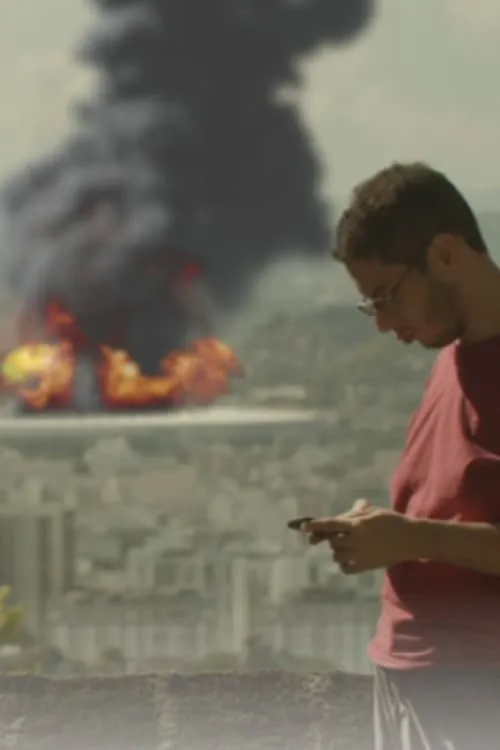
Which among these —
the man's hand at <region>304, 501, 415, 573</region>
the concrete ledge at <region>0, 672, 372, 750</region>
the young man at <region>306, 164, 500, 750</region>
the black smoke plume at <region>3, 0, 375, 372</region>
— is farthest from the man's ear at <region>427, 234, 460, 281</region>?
the concrete ledge at <region>0, 672, 372, 750</region>

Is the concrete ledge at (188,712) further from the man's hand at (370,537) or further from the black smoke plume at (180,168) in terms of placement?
the man's hand at (370,537)

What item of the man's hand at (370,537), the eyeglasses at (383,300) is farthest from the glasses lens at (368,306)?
the man's hand at (370,537)

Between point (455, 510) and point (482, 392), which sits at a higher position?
point (482, 392)

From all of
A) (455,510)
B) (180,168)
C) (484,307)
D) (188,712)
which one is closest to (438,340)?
(484,307)

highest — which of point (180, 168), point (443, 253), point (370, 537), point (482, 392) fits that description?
point (180, 168)

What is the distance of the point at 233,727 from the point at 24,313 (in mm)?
621

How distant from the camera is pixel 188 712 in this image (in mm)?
1599

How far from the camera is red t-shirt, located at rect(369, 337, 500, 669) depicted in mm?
1076

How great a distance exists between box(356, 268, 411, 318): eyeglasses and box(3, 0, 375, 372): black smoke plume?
1.53ft

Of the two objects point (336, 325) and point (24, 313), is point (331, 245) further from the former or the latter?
point (24, 313)

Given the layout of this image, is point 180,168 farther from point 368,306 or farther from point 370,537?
point 370,537

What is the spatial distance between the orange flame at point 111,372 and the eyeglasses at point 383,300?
490mm

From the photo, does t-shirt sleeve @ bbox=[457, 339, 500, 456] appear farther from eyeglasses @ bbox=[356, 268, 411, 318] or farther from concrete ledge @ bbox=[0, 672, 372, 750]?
concrete ledge @ bbox=[0, 672, 372, 750]

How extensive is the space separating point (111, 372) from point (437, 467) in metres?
0.62
